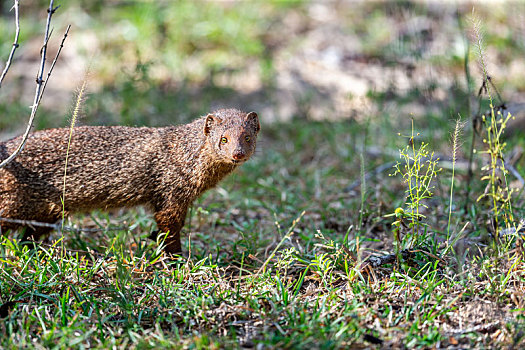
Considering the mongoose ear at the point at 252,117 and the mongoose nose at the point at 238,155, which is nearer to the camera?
the mongoose nose at the point at 238,155

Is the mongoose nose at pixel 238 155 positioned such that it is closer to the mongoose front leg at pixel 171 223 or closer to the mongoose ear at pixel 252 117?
the mongoose ear at pixel 252 117

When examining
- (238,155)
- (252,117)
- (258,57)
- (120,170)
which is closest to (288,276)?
(238,155)

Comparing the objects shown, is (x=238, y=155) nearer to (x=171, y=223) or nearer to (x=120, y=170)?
(x=171, y=223)

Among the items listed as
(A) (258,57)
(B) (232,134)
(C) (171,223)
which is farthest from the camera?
(A) (258,57)

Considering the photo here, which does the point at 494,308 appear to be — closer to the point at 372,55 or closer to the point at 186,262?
the point at 186,262

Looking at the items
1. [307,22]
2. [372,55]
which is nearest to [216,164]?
[372,55]

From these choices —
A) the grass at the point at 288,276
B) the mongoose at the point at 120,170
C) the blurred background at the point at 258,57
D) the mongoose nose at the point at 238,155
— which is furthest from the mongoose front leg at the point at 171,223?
the blurred background at the point at 258,57

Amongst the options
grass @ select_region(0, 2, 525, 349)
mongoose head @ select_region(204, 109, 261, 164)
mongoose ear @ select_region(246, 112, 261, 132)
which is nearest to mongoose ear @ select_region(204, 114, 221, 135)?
mongoose head @ select_region(204, 109, 261, 164)

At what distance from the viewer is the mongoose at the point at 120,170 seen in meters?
3.72

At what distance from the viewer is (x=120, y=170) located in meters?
3.87

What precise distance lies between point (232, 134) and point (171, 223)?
0.78 metres

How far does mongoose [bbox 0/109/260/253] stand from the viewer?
3.72m

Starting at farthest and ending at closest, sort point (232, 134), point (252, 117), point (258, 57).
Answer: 1. point (258, 57)
2. point (252, 117)
3. point (232, 134)

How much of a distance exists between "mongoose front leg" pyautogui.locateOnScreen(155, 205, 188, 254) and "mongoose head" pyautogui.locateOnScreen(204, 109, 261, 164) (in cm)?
52
